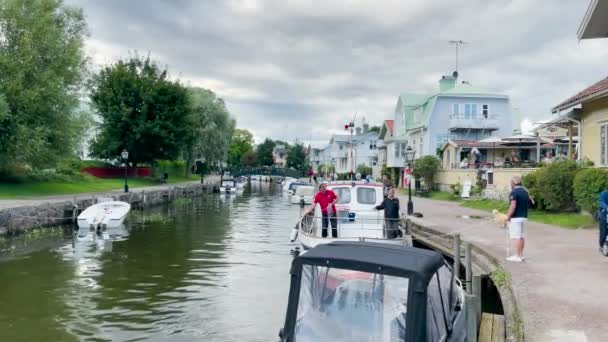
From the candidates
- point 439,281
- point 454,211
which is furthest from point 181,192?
point 439,281

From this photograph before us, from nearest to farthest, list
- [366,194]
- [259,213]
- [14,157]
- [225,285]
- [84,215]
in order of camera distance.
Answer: [225,285] < [366,194] < [84,215] < [14,157] < [259,213]

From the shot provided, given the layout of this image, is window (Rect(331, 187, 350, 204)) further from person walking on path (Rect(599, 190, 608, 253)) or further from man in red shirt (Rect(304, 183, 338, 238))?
person walking on path (Rect(599, 190, 608, 253))

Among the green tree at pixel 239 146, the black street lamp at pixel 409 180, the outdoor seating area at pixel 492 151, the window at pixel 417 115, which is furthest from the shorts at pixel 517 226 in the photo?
the green tree at pixel 239 146

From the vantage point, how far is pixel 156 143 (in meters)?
52.4

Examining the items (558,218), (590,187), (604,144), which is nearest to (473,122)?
(604,144)

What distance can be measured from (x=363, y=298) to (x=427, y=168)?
36.6 m

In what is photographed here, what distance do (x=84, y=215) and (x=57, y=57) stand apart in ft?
44.2

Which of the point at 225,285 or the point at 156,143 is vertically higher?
the point at 156,143

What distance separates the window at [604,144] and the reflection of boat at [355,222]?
8.57 metres

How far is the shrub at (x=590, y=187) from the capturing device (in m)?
17.4

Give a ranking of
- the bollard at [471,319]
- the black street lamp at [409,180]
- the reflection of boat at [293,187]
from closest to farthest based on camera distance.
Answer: the bollard at [471,319] → the black street lamp at [409,180] → the reflection of boat at [293,187]

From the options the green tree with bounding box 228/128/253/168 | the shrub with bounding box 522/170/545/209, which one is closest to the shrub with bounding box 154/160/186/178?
the shrub with bounding box 522/170/545/209

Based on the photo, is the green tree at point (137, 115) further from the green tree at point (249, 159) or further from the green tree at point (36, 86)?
the green tree at point (249, 159)

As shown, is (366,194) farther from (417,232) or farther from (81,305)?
(81,305)
